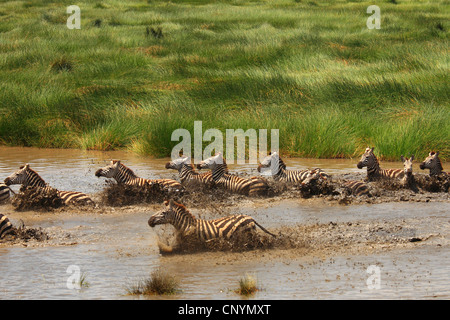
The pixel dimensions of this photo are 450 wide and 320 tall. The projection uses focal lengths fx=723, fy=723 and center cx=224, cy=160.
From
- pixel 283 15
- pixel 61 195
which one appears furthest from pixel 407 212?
pixel 283 15

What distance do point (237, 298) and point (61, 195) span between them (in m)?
5.35

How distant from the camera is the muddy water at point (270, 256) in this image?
743cm

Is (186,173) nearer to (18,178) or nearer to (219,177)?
(219,177)

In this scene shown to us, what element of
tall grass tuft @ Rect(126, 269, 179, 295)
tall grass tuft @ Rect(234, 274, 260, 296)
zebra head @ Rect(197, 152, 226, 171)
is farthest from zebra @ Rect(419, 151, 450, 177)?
Answer: tall grass tuft @ Rect(126, 269, 179, 295)

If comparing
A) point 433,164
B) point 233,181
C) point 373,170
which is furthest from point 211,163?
point 433,164

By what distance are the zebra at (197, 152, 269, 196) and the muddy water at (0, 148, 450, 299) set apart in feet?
0.98

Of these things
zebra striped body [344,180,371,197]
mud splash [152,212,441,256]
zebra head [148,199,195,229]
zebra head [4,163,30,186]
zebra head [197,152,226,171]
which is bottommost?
zebra striped body [344,180,371,197]

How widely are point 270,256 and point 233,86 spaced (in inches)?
462

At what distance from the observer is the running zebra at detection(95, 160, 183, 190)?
480 inches

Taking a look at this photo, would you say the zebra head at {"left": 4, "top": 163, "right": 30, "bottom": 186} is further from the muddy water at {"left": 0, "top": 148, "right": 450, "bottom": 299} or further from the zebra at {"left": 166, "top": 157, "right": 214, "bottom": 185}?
the zebra at {"left": 166, "top": 157, "right": 214, "bottom": 185}

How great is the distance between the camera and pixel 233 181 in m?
12.4

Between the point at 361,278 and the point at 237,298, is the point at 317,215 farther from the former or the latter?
the point at 237,298

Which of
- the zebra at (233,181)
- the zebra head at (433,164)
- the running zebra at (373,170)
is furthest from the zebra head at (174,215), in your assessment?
the zebra head at (433,164)

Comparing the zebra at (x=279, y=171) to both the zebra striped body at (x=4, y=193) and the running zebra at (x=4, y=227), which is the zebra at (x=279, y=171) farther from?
the running zebra at (x=4, y=227)
